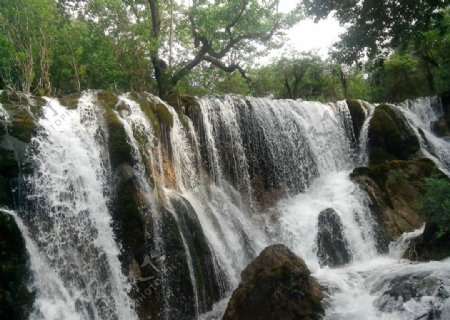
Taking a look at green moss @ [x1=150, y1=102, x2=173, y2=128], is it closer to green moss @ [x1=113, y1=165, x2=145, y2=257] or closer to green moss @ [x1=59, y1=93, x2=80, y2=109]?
green moss @ [x1=59, y1=93, x2=80, y2=109]

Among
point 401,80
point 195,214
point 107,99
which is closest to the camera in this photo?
point 195,214

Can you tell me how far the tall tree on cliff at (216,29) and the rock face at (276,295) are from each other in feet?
38.1

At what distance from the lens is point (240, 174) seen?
14.9m

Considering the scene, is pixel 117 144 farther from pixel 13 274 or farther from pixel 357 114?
pixel 357 114

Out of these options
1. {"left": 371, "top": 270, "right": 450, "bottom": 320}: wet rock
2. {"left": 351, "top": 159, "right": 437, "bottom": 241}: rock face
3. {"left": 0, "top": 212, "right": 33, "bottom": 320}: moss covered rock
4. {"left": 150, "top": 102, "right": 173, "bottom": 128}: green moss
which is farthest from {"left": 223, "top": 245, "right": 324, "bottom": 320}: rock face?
{"left": 150, "top": 102, "right": 173, "bottom": 128}: green moss

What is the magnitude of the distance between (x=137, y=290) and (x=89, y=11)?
14.5 meters

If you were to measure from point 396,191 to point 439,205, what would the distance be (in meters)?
4.40

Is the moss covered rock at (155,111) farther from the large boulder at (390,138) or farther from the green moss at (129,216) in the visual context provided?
the large boulder at (390,138)

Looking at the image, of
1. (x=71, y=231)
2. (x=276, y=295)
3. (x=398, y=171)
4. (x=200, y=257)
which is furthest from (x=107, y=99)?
(x=398, y=171)

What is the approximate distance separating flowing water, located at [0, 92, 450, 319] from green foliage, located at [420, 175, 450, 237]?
98cm

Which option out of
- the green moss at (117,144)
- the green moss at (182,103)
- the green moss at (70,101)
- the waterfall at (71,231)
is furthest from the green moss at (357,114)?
the waterfall at (71,231)

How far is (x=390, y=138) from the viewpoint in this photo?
18000 millimetres

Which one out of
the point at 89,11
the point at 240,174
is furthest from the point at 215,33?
the point at 240,174

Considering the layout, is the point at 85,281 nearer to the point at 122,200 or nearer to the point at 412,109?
the point at 122,200
